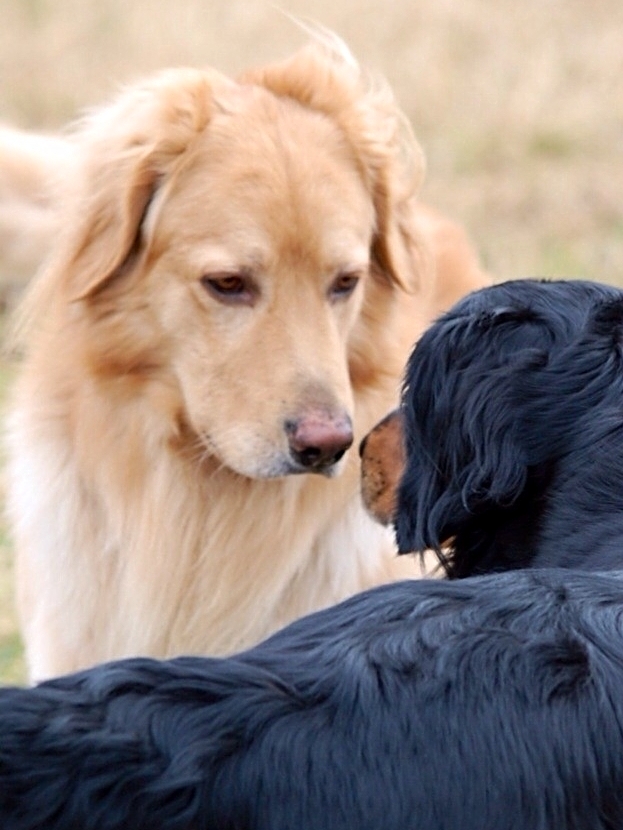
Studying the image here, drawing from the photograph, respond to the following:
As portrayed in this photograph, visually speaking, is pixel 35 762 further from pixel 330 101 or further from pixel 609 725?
pixel 330 101

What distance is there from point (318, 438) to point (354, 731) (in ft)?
5.73

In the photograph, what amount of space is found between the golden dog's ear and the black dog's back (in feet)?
6.82

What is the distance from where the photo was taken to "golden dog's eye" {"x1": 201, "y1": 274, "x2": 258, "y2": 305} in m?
3.71

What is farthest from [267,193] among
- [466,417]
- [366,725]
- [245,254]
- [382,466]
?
[366,725]

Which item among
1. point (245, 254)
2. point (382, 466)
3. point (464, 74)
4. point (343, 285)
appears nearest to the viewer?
point (382, 466)

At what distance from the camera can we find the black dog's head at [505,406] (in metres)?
2.71

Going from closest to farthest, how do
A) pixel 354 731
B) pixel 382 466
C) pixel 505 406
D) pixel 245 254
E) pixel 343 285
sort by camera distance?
pixel 354 731
pixel 505 406
pixel 382 466
pixel 245 254
pixel 343 285

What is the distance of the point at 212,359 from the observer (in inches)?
147

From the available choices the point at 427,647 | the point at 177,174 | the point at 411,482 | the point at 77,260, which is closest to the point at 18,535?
the point at 77,260

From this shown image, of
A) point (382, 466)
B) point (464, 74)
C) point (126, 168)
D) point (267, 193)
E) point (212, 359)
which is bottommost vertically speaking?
point (382, 466)

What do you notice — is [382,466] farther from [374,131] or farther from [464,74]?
[464,74]

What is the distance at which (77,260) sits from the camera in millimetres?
3992

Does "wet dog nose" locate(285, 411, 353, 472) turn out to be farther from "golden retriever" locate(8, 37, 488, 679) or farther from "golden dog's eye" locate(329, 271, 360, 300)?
"golden dog's eye" locate(329, 271, 360, 300)

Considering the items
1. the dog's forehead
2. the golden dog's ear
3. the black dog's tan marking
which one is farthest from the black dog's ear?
the golden dog's ear
